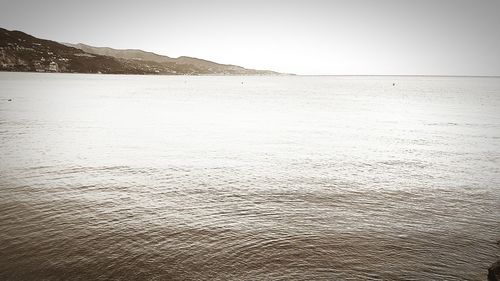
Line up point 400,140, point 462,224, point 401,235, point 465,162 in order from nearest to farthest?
point 401,235, point 462,224, point 465,162, point 400,140

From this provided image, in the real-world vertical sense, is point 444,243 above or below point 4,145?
above

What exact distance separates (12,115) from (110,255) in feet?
161

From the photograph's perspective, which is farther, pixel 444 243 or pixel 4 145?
pixel 4 145

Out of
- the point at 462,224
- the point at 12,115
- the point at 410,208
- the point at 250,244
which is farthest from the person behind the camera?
the point at 12,115

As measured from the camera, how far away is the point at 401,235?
14.6 meters

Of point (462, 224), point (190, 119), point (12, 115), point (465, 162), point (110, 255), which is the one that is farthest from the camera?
point (190, 119)

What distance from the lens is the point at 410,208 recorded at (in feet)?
58.4

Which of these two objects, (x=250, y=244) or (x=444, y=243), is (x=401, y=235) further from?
(x=250, y=244)

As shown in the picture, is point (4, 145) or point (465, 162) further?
point (4, 145)

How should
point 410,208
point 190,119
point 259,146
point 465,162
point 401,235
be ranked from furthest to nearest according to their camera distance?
point 190,119, point 259,146, point 465,162, point 410,208, point 401,235

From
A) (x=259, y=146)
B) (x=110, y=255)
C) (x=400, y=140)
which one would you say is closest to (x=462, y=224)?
(x=110, y=255)

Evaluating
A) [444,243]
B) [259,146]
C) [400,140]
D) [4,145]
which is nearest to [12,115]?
[4,145]

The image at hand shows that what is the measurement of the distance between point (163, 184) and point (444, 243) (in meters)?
15.0

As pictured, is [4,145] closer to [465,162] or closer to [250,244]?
[250,244]
